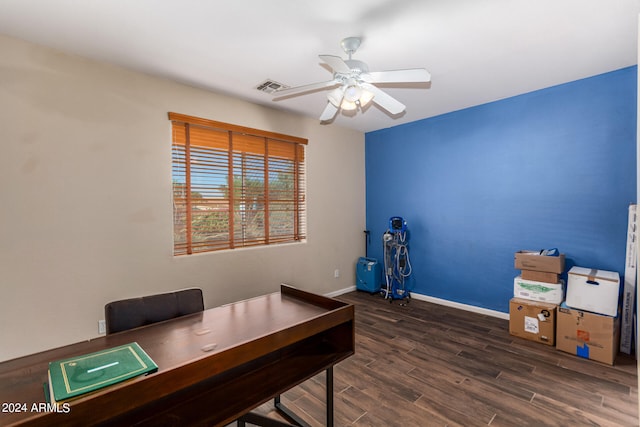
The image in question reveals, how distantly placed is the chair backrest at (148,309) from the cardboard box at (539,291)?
10.6 feet

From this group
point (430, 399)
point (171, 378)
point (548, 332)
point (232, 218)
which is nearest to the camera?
point (171, 378)

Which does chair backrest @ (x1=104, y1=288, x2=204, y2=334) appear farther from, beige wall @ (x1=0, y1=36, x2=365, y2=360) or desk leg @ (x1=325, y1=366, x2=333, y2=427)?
beige wall @ (x1=0, y1=36, x2=365, y2=360)

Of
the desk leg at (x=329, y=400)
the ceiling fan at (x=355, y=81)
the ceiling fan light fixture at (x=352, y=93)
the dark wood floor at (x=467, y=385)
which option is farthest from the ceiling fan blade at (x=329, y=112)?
the dark wood floor at (x=467, y=385)

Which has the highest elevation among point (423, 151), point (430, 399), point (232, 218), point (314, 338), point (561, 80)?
point (561, 80)

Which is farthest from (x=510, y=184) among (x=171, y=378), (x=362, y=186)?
(x=171, y=378)

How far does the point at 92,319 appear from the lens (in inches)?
102

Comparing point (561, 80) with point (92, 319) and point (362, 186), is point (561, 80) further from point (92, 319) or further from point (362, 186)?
point (92, 319)

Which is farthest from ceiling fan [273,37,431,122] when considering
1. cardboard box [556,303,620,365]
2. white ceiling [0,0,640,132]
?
cardboard box [556,303,620,365]

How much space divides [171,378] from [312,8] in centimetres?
220

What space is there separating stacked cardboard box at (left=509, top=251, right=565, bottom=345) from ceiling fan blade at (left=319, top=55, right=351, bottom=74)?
2747mm

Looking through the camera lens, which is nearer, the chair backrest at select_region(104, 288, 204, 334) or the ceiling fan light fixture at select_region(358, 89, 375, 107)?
the chair backrest at select_region(104, 288, 204, 334)

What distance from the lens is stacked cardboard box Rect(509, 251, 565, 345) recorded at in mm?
2912

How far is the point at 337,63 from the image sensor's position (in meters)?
1.93

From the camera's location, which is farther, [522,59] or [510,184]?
[510,184]
